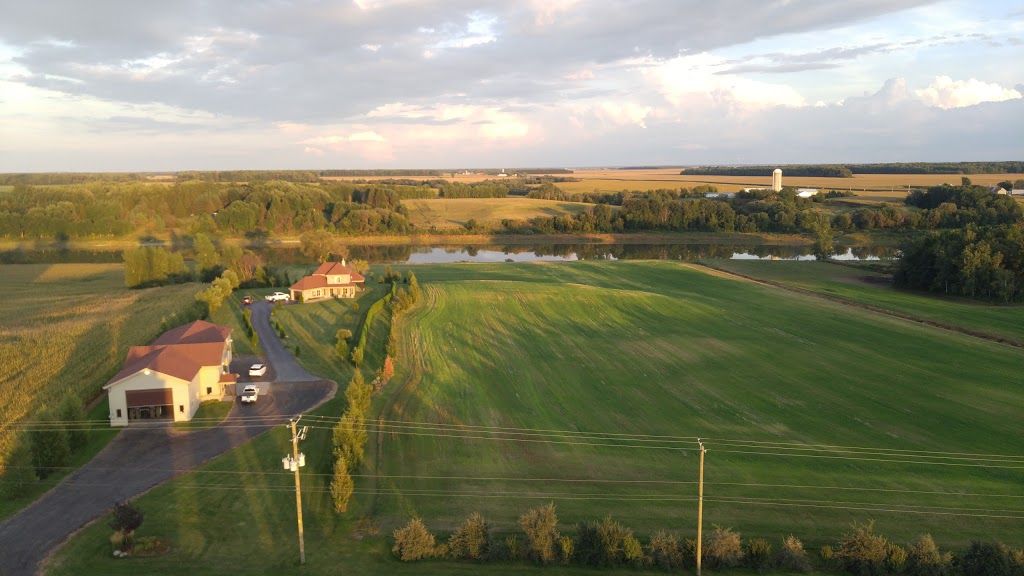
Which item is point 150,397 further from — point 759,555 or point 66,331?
point 759,555

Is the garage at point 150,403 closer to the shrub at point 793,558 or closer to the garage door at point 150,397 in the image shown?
the garage door at point 150,397

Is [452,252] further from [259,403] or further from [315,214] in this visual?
[259,403]

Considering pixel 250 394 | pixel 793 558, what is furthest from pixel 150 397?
pixel 793 558

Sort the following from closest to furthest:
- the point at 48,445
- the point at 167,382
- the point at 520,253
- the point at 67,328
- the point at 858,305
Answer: the point at 48,445 < the point at 167,382 < the point at 67,328 < the point at 858,305 < the point at 520,253

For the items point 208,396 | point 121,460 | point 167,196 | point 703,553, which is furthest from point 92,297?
point 167,196

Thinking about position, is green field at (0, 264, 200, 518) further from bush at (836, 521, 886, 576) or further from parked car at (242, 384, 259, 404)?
bush at (836, 521, 886, 576)

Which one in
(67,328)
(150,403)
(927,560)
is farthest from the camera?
(67,328)

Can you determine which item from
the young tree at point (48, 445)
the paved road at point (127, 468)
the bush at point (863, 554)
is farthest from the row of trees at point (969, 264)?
the young tree at point (48, 445)
